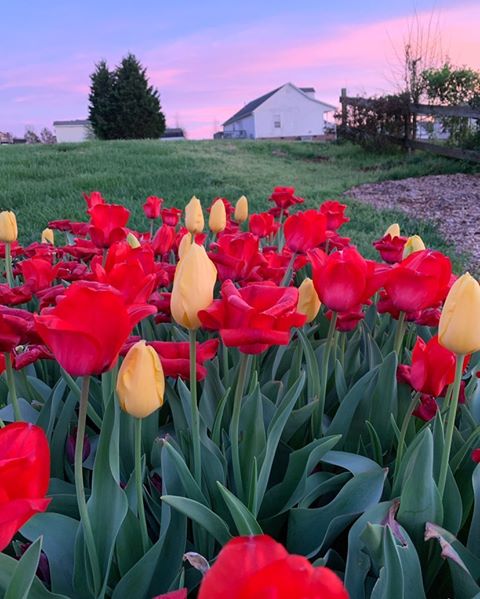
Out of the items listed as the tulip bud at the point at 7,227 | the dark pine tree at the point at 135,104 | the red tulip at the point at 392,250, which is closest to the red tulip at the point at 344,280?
the red tulip at the point at 392,250

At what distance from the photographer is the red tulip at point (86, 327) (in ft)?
2.22

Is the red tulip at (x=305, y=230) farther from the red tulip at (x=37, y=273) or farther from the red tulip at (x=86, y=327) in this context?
the red tulip at (x=86, y=327)

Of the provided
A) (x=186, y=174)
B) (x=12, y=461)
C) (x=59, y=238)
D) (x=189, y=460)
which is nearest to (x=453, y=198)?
(x=186, y=174)

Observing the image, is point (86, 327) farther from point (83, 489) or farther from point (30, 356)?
point (30, 356)

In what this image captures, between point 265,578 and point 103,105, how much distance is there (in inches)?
901

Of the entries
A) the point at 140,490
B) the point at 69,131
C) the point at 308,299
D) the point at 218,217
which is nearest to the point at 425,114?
the point at 218,217

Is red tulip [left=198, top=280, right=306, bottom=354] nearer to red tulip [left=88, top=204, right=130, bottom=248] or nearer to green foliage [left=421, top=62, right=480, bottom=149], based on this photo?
red tulip [left=88, top=204, right=130, bottom=248]

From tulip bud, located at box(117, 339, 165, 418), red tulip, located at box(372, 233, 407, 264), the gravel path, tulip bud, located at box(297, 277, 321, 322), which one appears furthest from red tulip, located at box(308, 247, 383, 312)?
the gravel path

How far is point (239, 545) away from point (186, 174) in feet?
27.9

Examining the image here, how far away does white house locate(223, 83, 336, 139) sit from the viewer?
144 feet

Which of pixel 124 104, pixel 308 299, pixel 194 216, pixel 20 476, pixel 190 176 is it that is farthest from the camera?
pixel 124 104

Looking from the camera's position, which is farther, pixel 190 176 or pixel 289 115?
pixel 289 115

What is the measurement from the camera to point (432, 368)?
1026mm

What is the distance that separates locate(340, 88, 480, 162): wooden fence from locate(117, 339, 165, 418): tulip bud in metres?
10.2
